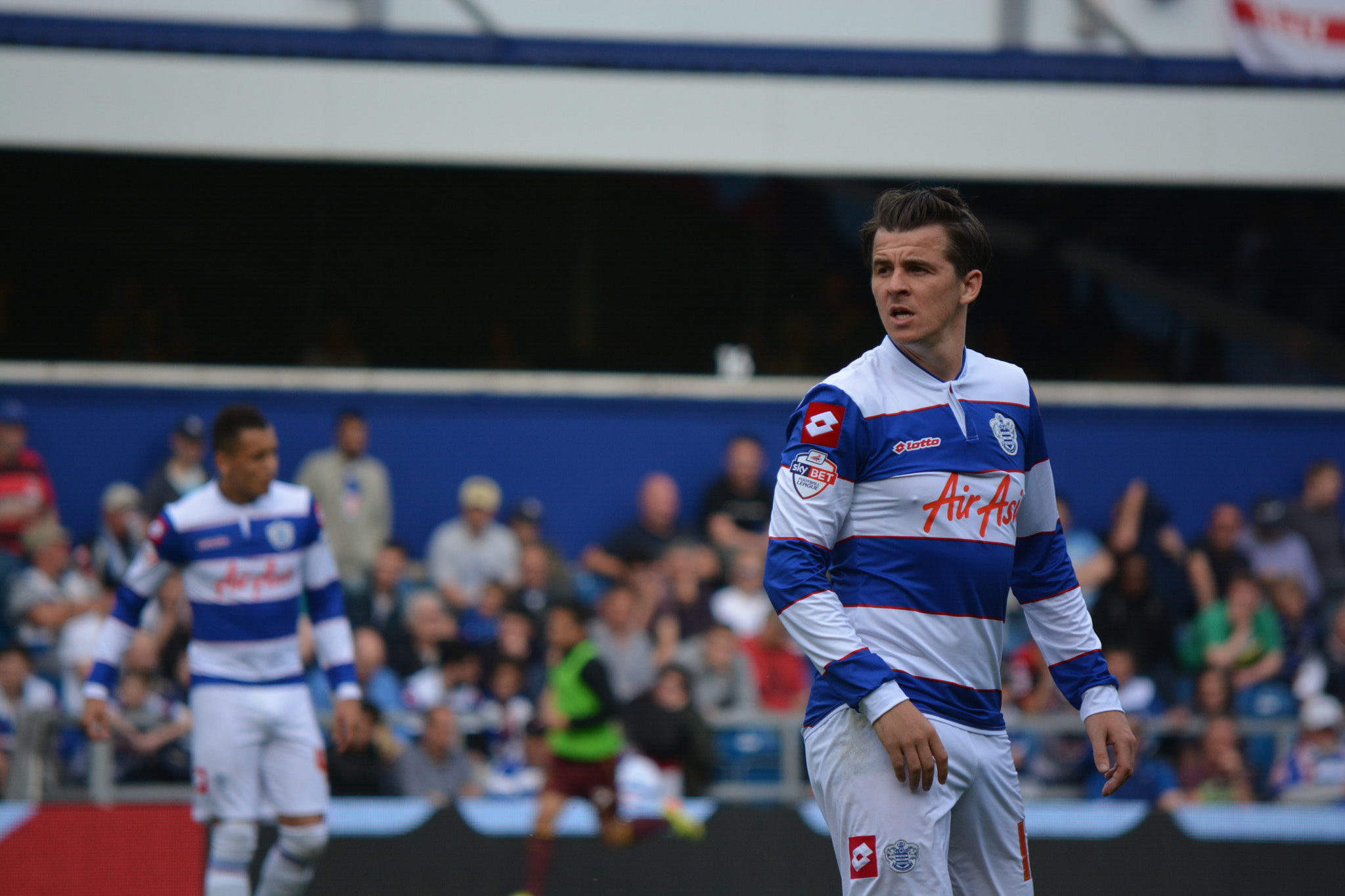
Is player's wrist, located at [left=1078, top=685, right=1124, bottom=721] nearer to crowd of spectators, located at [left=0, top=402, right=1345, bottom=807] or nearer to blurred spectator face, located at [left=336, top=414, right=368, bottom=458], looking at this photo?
crowd of spectators, located at [left=0, top=402, right=1345, bottom=807]

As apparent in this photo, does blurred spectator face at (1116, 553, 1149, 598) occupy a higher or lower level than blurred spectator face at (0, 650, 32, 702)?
higher

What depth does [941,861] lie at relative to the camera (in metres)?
3.18

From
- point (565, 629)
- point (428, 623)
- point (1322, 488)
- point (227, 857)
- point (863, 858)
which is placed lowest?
point (227, 857)

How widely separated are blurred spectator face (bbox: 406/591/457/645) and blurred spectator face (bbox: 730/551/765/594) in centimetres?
206

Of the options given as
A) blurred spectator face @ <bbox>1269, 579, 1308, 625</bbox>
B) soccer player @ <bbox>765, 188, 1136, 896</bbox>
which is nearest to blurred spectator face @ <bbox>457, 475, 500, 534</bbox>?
blurred spectator face @ <bbox>1269, 579, 1308, 625</bbox>

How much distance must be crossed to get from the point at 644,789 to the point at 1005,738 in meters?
4.82

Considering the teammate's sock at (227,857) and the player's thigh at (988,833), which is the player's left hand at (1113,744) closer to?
the player's thigh at (988,833)

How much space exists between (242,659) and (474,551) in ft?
14.4

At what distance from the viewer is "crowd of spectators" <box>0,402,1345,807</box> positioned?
27.4 ft

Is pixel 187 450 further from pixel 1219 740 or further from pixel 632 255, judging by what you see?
pixel 1219 740

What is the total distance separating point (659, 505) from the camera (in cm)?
1095

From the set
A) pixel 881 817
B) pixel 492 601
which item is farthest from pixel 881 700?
pixel 492 601

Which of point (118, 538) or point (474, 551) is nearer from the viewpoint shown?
point (118, 538)

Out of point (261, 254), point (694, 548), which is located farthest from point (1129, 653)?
point (261, 254)
